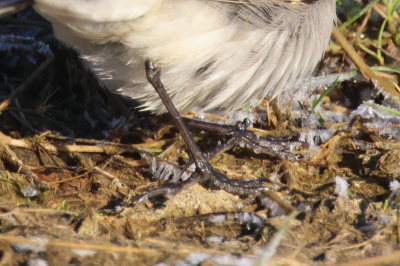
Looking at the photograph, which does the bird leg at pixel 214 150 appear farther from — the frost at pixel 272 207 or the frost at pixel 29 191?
the frost at pixel 29 191

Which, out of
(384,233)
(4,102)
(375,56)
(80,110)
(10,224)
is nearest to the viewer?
(10,224)

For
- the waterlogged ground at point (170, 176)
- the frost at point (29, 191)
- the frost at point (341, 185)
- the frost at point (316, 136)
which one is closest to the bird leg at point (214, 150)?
the waterlogged ground at point (170, 176)

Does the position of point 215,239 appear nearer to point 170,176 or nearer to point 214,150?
point 170,176

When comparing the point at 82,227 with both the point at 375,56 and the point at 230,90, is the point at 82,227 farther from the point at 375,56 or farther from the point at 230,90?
the point at 375,56

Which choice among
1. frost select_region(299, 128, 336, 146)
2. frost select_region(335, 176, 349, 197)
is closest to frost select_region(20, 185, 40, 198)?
frost select_region(335, 176, 349, 197)

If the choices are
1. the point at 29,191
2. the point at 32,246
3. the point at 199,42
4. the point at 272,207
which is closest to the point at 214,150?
the point at 272,207

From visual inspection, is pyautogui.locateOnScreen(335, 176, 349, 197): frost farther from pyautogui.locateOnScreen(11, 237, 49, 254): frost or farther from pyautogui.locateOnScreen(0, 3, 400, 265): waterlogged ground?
pyautogui.locateOnScreen(11, 237, 49, 254): frost

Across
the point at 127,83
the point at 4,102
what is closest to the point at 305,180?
the point at 127,83
